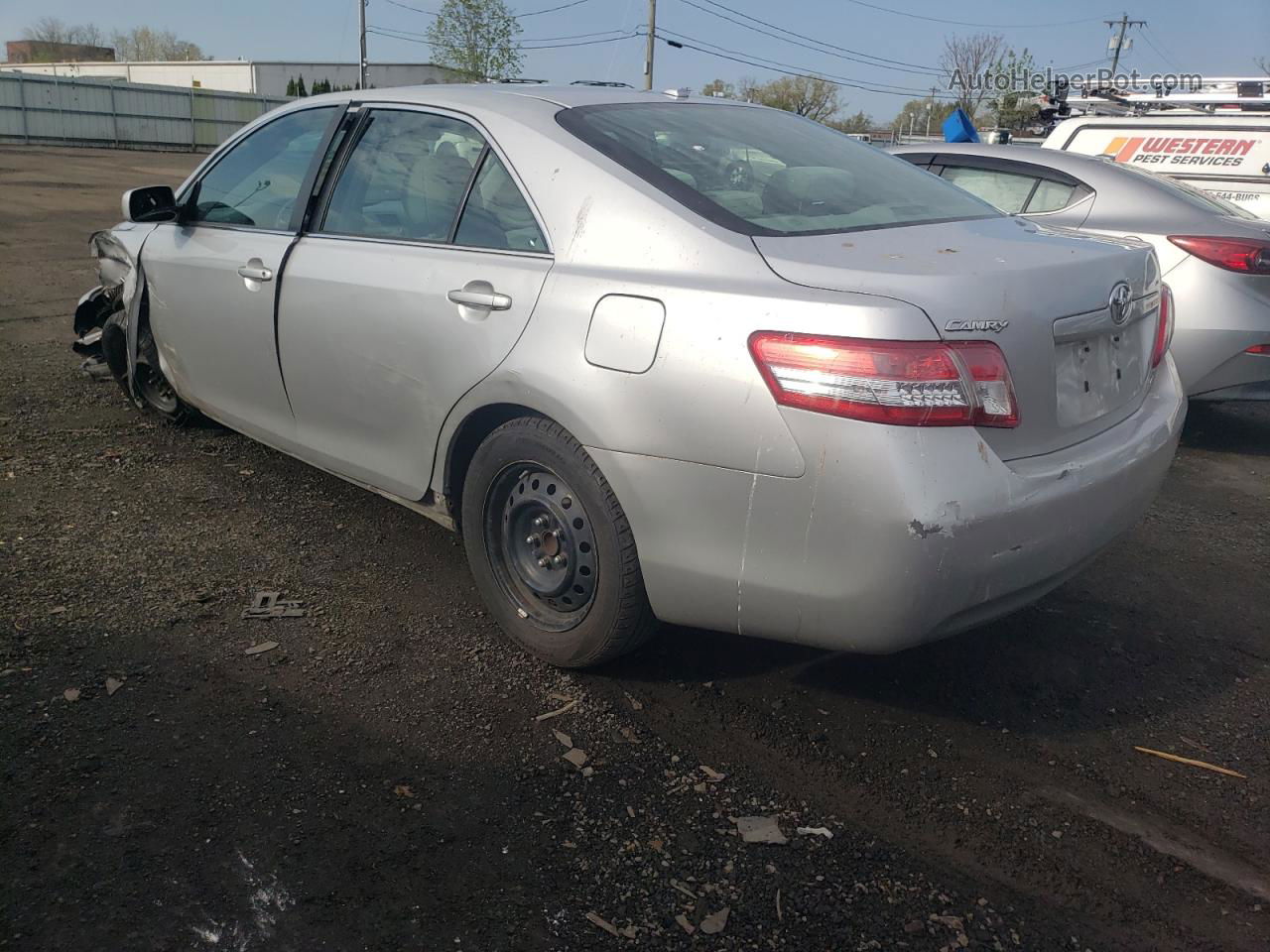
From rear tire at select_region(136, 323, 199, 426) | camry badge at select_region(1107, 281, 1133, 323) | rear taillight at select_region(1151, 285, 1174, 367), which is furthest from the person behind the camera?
rear tire at select_region(136, 323, 199, 426)

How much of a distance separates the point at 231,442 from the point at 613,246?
319cm

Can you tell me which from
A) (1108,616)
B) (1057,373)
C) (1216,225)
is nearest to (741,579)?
(1057,373)

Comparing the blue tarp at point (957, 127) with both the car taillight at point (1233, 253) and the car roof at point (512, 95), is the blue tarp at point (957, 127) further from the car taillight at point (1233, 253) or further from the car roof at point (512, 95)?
the car roof at point (512, 95)

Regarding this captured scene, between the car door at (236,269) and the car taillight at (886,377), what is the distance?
2241 mm

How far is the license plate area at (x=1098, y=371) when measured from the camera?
281 cm

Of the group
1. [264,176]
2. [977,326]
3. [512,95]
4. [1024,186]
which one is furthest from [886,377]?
[1024,186]

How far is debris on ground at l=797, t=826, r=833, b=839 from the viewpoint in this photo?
8.47ft

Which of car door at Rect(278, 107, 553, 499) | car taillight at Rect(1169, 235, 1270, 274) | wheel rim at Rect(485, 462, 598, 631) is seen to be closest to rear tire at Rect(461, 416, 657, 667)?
wheel rim at Rect(485, 462, 598, 631)

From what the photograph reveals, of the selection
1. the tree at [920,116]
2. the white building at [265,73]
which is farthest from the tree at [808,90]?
the white building at [265,73]

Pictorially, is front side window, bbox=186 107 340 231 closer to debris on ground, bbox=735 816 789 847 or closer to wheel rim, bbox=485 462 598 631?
wheel rim, bbox=485 462 598 631

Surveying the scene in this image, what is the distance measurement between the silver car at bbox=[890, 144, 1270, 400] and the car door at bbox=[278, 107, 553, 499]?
11.0 ft

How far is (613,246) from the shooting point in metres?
2.96

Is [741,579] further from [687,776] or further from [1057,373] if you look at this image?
[1057,373]

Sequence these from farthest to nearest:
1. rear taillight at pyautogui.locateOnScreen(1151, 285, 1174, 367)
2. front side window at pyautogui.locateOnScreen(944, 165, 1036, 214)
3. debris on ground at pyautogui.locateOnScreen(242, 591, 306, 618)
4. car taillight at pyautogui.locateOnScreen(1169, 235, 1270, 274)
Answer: front side window at pyautogui.locateOnScreen(944, 165, 1036, 214) < car taillight at pyautogui.locateOnScreen(1169, 235, 1270, 274) < debris on ground at pyautogui.locateOnScreen(242, 591, 306, 618) < rear taillight at pyautogui.locateOnScreen(1151, 285, 1174, 367)
